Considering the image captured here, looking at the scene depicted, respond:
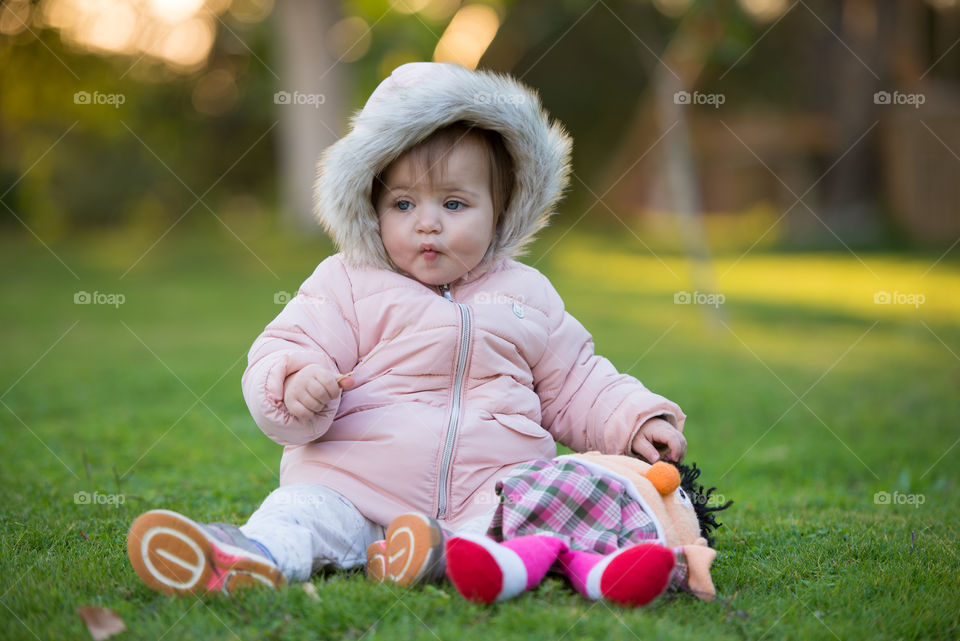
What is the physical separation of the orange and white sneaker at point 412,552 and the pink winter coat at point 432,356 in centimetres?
23

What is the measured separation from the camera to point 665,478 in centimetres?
241

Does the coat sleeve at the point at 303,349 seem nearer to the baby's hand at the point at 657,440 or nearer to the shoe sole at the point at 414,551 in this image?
A: the shoe sole at the point at 414,551

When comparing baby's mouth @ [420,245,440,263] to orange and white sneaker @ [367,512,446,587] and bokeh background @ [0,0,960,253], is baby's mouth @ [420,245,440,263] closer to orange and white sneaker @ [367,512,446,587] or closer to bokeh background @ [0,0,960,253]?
orange and white sneaker @ [367,512,446,587]

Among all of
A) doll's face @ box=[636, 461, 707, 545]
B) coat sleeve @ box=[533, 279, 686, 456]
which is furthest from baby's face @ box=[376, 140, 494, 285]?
doll's face @ box=[636, 461, 707, 545]

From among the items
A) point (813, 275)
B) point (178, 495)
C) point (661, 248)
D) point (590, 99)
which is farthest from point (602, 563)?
point (590, 99)

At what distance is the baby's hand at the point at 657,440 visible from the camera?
2629mm

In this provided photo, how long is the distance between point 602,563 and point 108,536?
1477 mm

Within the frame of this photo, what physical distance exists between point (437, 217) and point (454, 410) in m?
0.54

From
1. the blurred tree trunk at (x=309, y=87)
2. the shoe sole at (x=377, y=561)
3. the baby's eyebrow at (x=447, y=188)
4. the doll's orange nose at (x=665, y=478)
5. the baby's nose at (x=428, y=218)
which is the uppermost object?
the blurred tree trunk at (x=309, y=87)

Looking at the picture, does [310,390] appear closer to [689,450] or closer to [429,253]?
[429,253]

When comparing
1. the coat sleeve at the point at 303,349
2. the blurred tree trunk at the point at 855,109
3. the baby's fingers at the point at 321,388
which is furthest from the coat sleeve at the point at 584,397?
the blurred tree trunk at the point at 855,109

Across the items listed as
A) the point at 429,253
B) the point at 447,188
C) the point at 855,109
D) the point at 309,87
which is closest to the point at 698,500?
the point at 429,253

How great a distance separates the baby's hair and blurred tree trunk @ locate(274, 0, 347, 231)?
32.7 feet

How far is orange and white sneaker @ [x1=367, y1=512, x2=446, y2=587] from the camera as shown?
7.04 ft
